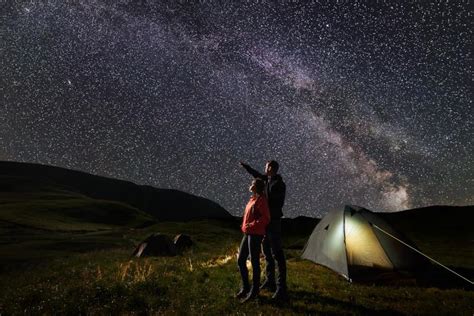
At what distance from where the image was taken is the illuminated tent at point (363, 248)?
Result: 12.5 m

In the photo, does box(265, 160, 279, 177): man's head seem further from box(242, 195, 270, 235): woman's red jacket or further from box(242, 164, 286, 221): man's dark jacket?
box(242, 195, 270, 235): woman's red jacket

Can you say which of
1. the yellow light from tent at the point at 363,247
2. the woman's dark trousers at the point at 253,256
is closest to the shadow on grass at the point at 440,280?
the yellow light from tent at the point at 363,247

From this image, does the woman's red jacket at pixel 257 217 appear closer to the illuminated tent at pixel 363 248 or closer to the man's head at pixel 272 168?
the man's head at pixel 272 168

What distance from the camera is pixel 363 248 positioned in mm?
12961

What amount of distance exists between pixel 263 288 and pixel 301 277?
2.94 meters

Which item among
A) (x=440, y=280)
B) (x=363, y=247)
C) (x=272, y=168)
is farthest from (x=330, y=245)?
(x=272, y=168)

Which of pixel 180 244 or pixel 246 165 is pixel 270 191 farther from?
pixel 180 244

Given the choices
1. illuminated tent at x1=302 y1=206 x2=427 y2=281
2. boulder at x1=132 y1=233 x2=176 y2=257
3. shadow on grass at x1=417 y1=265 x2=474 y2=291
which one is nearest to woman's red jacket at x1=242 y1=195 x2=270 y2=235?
illuminated tent at x1=302 y1=206 x2=427 y2=281

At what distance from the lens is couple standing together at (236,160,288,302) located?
859 centimetres

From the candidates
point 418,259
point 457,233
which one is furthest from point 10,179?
point 418,259

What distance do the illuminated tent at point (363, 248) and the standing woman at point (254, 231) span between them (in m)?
5.12

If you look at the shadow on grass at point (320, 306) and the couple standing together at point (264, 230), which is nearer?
the shadow on grass at point (320, 306)

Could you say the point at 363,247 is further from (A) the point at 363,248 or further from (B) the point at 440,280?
(B) the point at 440,280

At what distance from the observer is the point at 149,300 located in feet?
28.9
